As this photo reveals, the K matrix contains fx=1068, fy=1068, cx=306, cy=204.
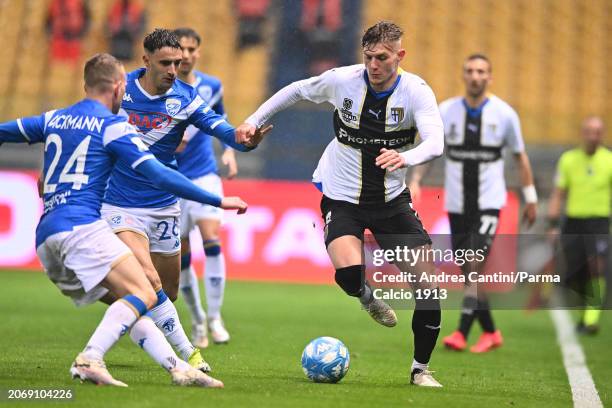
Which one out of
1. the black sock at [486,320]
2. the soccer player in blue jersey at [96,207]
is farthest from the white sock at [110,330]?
the black sock at [486,320]

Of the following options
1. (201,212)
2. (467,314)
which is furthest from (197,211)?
(467,314)

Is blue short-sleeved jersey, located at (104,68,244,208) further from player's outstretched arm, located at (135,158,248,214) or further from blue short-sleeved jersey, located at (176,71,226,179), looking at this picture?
blue short-sleeved jersey, located at (176,71,226,179)

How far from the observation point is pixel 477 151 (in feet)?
33.0

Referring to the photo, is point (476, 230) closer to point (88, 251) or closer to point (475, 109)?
point (475, 109)

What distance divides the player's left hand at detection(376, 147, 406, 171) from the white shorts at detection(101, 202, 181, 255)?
1.80 m

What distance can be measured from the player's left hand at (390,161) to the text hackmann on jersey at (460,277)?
88cm

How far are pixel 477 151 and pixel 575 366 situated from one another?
2310mm

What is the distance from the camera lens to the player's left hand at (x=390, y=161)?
6289 mm

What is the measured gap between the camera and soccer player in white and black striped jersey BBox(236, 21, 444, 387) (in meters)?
6.87

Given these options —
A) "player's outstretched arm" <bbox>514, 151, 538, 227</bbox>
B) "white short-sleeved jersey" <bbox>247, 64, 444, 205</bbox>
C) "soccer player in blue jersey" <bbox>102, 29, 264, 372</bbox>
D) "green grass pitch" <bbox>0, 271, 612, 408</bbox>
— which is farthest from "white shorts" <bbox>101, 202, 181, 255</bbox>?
"player's outstretched arm" <bbox>514, 151, 538, 227</bbox>

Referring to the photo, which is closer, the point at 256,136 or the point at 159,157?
the point at 256,136

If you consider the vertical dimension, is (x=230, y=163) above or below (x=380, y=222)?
above

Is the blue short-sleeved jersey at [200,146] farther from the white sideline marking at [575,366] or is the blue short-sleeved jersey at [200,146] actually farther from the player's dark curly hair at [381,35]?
the white sideline marking at [575,366]

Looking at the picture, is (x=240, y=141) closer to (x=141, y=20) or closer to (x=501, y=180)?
(x=501, y=180)
